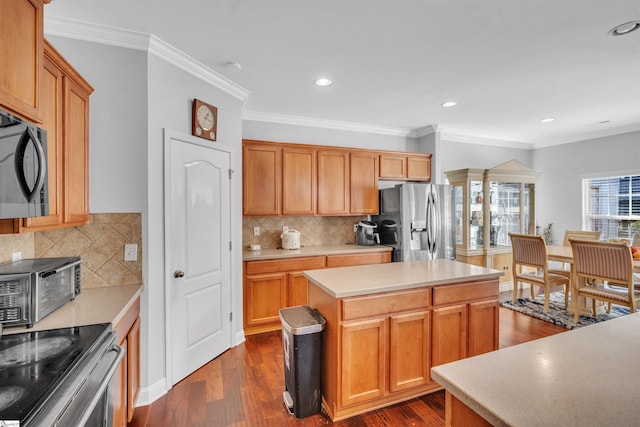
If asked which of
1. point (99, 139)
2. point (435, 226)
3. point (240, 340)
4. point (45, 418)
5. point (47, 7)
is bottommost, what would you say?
point (240, 340)

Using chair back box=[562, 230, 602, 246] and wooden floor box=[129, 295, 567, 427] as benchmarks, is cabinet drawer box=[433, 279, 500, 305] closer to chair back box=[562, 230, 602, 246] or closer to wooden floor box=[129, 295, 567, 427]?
wooden floor box=[129, 295, 567, 427]

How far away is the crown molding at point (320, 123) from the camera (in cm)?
409

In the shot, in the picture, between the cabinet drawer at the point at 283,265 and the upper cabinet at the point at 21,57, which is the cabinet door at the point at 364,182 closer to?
the cabinet drawer at the point at 283,265

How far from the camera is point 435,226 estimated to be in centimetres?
431

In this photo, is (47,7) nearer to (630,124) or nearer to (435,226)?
(435,226)

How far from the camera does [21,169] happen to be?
1.25 m

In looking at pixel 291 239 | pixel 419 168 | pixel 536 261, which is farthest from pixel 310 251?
pixel 536 261

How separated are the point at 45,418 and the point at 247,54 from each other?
255 cm

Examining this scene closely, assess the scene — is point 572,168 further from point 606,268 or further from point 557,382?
point 557,382

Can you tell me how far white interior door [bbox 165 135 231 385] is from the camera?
2.46 metres

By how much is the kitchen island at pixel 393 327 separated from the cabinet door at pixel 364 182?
1.89 m

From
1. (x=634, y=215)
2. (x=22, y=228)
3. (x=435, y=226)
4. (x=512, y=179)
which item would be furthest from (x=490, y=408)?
(x=634, y=215)

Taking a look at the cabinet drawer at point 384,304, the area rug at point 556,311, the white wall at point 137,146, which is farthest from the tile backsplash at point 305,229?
the area rug at point 556,311

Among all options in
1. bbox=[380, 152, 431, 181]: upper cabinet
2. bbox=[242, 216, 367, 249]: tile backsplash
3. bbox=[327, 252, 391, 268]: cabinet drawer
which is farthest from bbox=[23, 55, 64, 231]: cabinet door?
bbox=[380, 152, 431, 181]: upper cabinet
